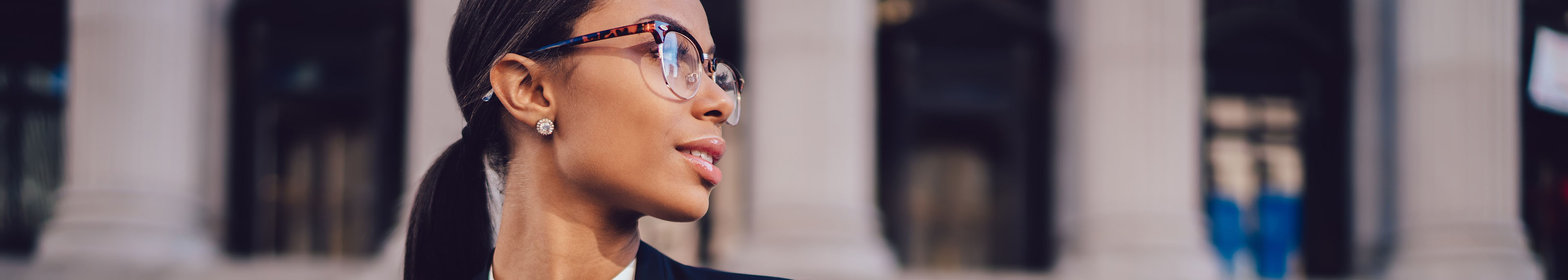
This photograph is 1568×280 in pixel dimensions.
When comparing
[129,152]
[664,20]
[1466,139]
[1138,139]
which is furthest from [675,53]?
[1466,139]

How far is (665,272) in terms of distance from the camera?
2.04 m

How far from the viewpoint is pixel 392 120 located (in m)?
20.9

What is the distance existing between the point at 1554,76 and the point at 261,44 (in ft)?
63.9

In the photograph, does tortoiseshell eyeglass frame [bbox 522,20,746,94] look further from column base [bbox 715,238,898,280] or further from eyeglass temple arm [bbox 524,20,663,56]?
column base [bbox 715,238,898,280]

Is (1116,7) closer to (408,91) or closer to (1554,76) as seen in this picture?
(1554,76)

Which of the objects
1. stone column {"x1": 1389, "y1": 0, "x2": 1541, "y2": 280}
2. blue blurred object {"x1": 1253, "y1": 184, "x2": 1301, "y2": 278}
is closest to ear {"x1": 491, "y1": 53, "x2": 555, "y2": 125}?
stone column {"x1": 1389, "y1": 0, "x2": 1541, "y2": 280}

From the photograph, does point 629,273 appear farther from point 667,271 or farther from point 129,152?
point 129,152

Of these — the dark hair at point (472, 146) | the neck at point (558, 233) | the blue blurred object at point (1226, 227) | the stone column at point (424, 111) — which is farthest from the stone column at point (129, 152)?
the neck at point (558, 233)

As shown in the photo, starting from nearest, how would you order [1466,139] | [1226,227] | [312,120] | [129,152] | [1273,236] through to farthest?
[129,152], [1466,139], [312,120], [1226,227], [1273,236]

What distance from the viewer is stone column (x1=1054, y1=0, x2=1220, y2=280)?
18.2 m

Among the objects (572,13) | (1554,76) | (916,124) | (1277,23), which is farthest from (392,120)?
(572,13)

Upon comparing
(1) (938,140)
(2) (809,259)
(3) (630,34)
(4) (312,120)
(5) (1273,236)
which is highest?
(3) (630,34)

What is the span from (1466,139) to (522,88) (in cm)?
1949

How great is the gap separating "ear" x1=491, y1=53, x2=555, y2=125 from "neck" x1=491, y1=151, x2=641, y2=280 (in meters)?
0.09
